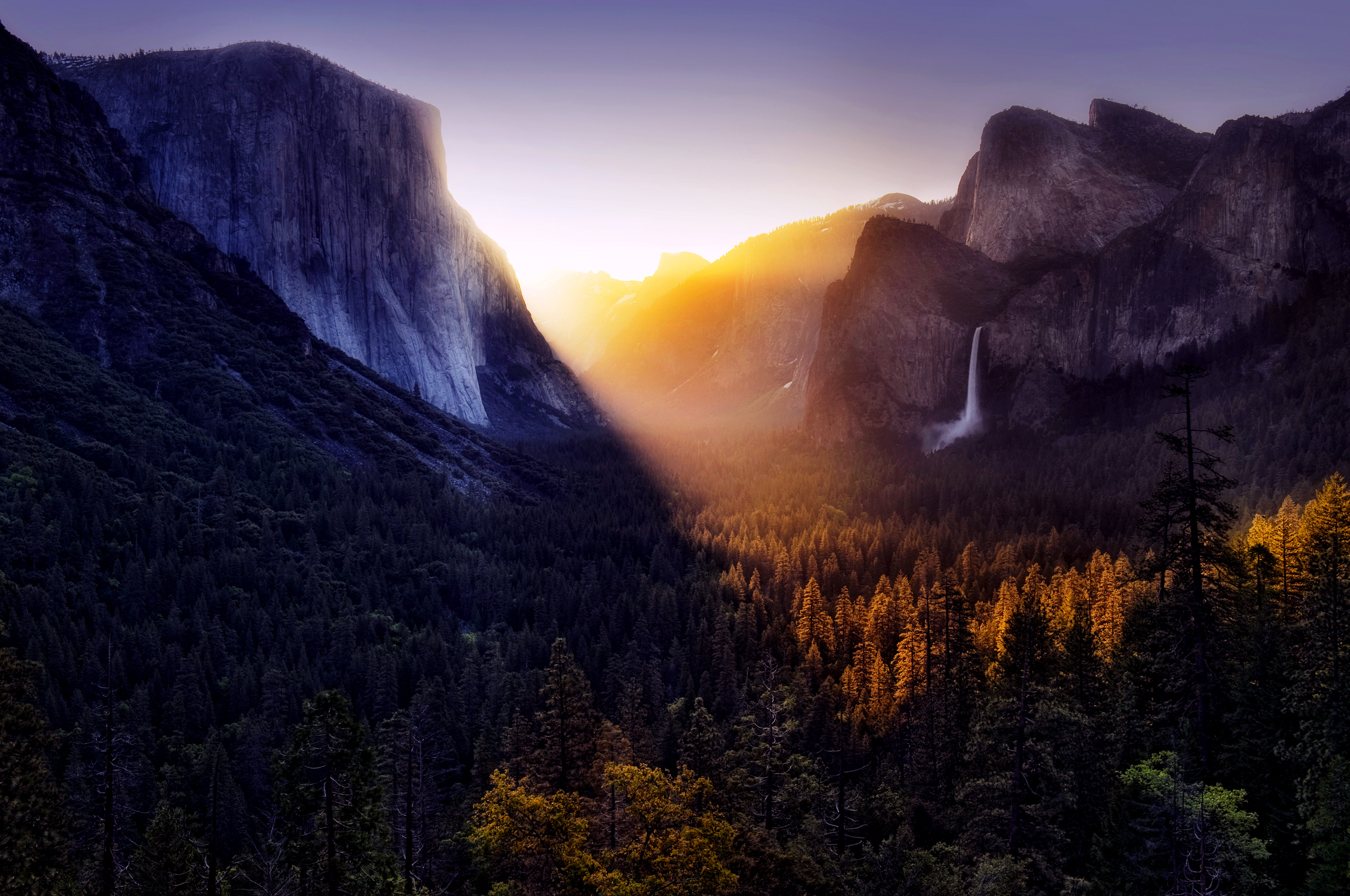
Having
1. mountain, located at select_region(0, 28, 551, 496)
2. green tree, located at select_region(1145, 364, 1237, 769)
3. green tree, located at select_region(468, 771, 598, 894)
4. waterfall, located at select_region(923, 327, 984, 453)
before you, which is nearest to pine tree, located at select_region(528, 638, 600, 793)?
green tree, located at select_region(468, 771, 598, 894)

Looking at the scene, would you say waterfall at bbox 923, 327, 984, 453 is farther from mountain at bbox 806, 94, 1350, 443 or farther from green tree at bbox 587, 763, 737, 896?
green tree at bbox 587, 763, 737, 896

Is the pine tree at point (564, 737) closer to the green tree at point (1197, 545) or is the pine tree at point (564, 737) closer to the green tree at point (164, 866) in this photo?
the green tree at point (164, 866)

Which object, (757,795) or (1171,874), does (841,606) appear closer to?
(757,795)

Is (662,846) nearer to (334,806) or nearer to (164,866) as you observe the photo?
(334,806)

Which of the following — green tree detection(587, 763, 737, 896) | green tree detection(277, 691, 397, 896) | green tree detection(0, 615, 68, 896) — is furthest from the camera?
green tree detection(587, 763, 737, 896)

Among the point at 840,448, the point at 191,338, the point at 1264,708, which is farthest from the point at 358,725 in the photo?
the point at 840,448

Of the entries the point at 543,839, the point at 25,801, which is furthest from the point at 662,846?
the point at 25,801
